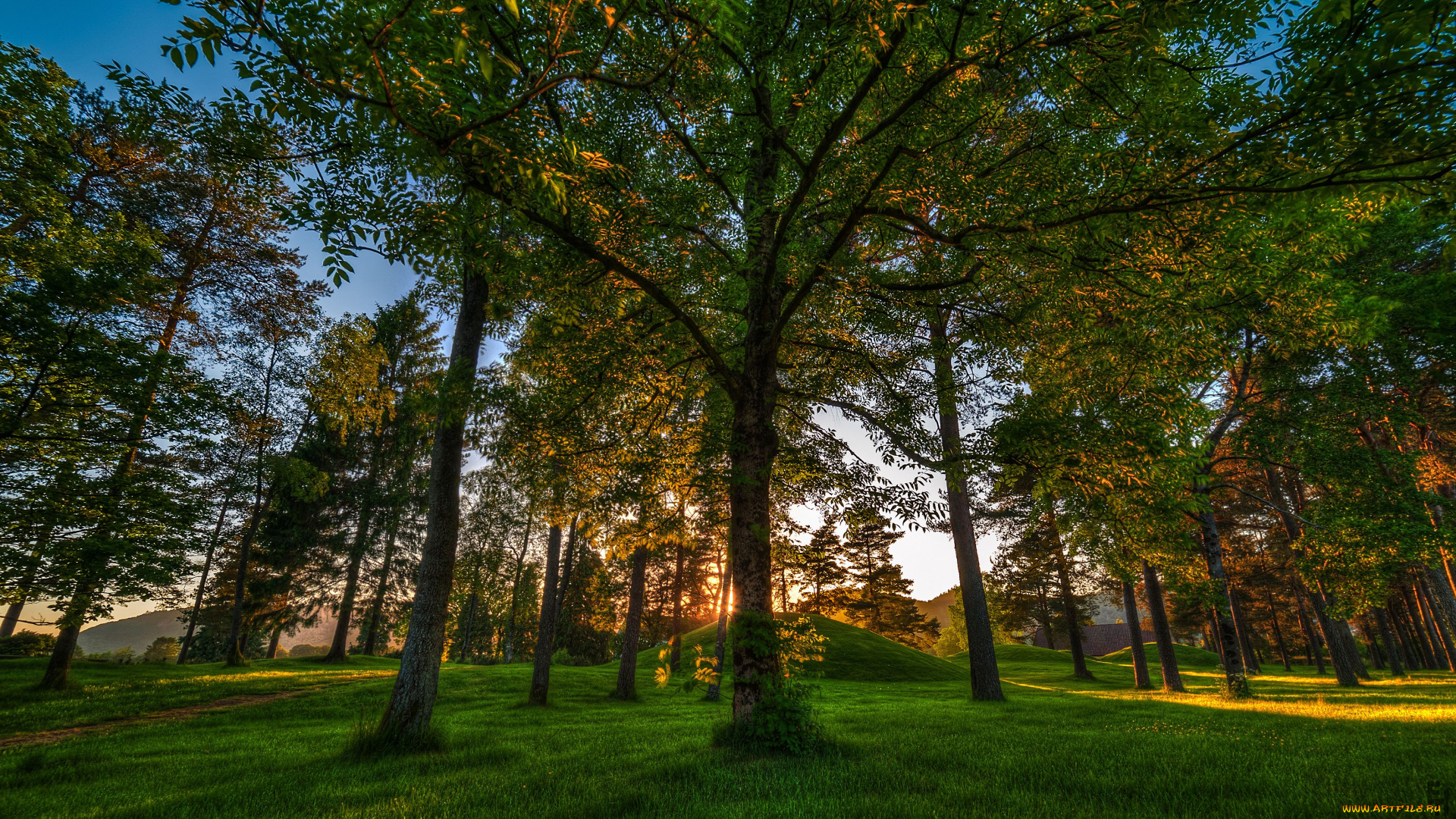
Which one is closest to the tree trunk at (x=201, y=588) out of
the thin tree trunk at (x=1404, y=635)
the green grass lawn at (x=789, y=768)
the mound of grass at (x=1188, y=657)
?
the green grass lawn at (x=789, y=768)

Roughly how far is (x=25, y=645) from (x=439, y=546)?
26.9 metres

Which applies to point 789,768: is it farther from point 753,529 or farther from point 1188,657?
point 1188,657

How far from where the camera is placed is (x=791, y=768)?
5.23 meters

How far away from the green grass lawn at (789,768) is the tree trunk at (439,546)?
2.05 ft

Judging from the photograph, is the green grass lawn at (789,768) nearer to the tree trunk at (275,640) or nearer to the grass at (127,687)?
the grass at (127,687)

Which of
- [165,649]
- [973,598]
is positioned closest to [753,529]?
[973,598]

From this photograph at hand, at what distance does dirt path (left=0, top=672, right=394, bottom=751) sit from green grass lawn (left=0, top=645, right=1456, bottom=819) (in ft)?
2.30

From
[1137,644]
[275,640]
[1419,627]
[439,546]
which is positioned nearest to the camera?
[439,546]

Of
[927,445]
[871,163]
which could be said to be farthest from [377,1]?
[927,445]

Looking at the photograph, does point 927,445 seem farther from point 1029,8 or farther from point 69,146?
point 69,146

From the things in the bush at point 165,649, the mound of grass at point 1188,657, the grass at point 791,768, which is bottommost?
the mound of grass at point 1188,657

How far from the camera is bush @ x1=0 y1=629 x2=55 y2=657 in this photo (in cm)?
2009

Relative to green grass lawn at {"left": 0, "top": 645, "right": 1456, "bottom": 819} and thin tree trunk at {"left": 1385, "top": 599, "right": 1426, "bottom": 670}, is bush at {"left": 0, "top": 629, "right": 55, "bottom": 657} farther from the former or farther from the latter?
thin tree trunk at {"left": 1385, "top": 599, "right": 1426, "bottom": 670}

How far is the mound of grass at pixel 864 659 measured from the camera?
2645cm
